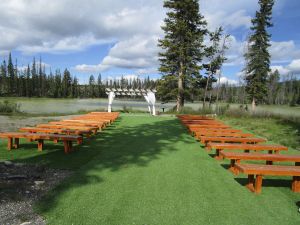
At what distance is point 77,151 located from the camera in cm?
734

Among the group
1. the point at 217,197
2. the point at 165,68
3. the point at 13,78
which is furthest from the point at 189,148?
the point at 13,78

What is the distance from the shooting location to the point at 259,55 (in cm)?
3041

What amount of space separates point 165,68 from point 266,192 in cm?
2259

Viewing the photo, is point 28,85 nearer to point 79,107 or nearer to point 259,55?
point 79,107

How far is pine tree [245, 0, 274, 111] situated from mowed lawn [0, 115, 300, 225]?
25601 mm

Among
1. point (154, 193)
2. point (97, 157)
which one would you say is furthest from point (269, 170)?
point (97, 157)

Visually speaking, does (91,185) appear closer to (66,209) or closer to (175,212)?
(66,209)

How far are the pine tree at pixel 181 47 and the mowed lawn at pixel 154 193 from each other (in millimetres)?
19593

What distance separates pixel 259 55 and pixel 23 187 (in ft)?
99.6

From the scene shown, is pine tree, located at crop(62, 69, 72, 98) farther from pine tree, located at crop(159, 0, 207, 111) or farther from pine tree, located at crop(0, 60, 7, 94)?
pine tree, located at crop(159, 0, 207, 111)

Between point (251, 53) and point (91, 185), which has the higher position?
point (251, 53)

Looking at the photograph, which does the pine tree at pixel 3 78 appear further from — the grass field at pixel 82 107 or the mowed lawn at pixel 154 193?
the mowed lawn at pixel 154 193

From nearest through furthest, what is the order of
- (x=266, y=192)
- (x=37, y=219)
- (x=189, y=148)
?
(x=37, y=219)
(x=266, y=192)
(x=189, y=148)

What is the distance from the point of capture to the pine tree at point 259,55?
2988 centimetres
